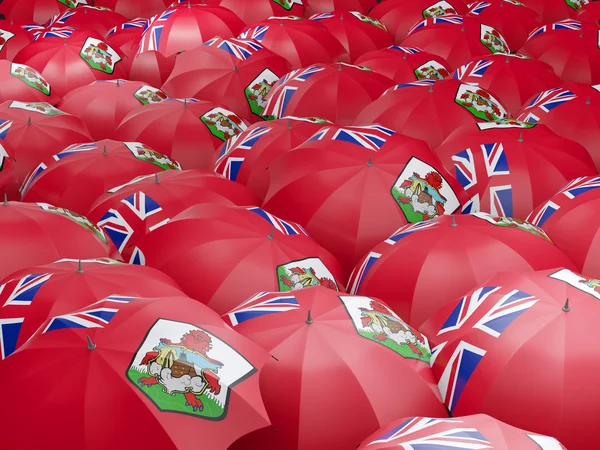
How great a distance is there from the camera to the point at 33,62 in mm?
8719

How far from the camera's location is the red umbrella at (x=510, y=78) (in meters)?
8.16

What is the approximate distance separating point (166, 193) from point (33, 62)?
11.6 feet

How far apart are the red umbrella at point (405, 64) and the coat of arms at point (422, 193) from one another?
2337 millimetres

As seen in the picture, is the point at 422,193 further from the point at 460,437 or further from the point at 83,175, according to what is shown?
the point at 460,437

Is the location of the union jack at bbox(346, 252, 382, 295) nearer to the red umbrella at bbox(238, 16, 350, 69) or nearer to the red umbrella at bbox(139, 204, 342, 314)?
Answer: the red umbrella at bbox(139, 204, 342, 314)

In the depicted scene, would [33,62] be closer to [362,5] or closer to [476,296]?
[362,5]

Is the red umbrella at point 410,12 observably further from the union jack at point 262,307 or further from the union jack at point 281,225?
the union jack at point 262,307

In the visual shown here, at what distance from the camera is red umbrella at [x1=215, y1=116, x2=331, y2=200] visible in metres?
6.66

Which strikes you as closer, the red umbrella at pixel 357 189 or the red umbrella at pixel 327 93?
the red umbrella at pixel 357 189

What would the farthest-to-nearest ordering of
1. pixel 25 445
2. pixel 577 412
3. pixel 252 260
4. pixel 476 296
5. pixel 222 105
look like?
pixel 222 105 < pixel 252 260 < pixel 476 296 < pixel 577 412 < pixel 25 445

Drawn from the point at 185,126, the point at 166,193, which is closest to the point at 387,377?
the point at 166,193

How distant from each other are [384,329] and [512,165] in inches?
94.9

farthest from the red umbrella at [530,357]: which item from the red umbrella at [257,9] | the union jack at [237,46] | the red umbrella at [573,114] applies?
the red umbrella at [257,9]

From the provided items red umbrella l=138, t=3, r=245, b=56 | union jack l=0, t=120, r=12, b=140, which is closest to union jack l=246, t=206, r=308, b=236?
union jack l=0, t=120, r=12, b=140
